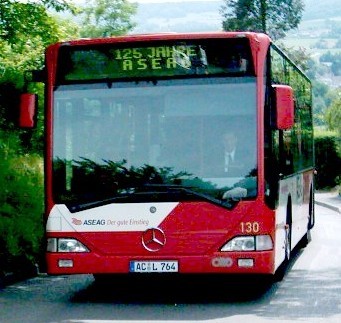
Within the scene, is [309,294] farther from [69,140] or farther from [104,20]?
[104,20]

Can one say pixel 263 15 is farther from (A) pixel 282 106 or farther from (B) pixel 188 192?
(B) pixel 188 192

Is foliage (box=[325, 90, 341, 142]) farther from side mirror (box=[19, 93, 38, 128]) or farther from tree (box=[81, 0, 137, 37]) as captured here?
side mirror (box=[19, 93, 38, 128])

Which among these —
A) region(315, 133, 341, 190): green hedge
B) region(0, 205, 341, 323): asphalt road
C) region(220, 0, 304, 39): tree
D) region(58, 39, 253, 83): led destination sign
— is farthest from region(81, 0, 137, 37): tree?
region(58, 39, 253, 83): led destination sign

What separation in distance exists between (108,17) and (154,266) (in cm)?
5653

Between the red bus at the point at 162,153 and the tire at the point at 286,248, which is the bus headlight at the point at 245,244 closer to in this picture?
the red bus at the point at 162,153

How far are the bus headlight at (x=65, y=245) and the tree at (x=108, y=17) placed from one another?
2160 inches

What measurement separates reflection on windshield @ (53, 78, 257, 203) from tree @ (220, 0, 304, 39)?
54273 millimetres

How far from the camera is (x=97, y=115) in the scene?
41.8ft

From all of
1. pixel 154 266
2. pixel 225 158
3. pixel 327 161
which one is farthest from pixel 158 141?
pixel 327 161

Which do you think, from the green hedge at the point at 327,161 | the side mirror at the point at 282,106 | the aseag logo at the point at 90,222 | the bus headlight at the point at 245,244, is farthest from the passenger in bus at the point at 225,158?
Answer: the green hedge at the point at 327,161

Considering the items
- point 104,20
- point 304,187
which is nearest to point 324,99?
point 104,20

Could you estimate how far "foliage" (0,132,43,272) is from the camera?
1500 cm

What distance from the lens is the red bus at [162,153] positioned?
40.9 feet

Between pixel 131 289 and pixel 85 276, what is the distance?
1882mm
